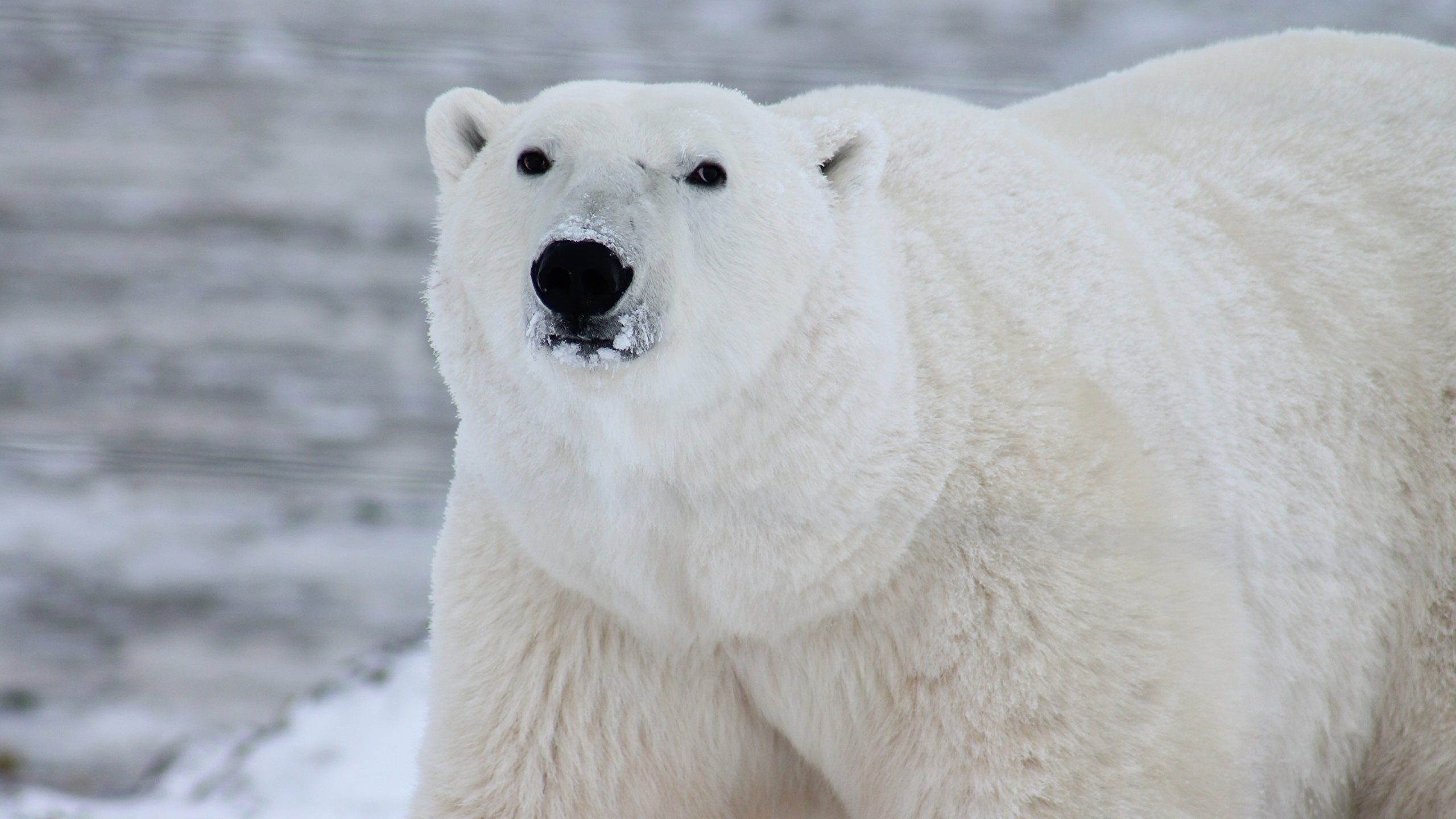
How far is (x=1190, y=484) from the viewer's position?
195 cm

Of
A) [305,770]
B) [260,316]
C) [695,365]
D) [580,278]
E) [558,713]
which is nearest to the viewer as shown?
[580,278]

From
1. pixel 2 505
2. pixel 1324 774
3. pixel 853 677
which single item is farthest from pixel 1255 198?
pixel 2 505

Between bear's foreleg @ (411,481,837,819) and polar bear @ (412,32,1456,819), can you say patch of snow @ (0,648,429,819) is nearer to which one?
bear's foreleg @ (411,481,837,819)

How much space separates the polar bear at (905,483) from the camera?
5.47 ft

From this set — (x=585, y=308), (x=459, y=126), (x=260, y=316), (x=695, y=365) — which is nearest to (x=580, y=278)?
(x=585, y=308)

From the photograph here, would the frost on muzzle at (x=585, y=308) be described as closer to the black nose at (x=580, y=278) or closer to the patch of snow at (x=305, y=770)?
the black nose at (x=580, y=278)

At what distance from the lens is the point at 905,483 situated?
177 cm

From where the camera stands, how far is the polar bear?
65.6 inches

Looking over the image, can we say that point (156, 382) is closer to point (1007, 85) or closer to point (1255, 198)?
point (1007, 85)

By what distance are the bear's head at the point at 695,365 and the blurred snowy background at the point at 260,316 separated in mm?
165

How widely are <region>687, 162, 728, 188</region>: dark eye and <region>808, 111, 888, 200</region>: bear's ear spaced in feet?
0.68

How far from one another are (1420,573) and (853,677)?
48.7 inches

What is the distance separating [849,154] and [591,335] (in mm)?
585

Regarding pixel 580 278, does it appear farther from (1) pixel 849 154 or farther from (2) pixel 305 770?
(2) pixel 305 770
